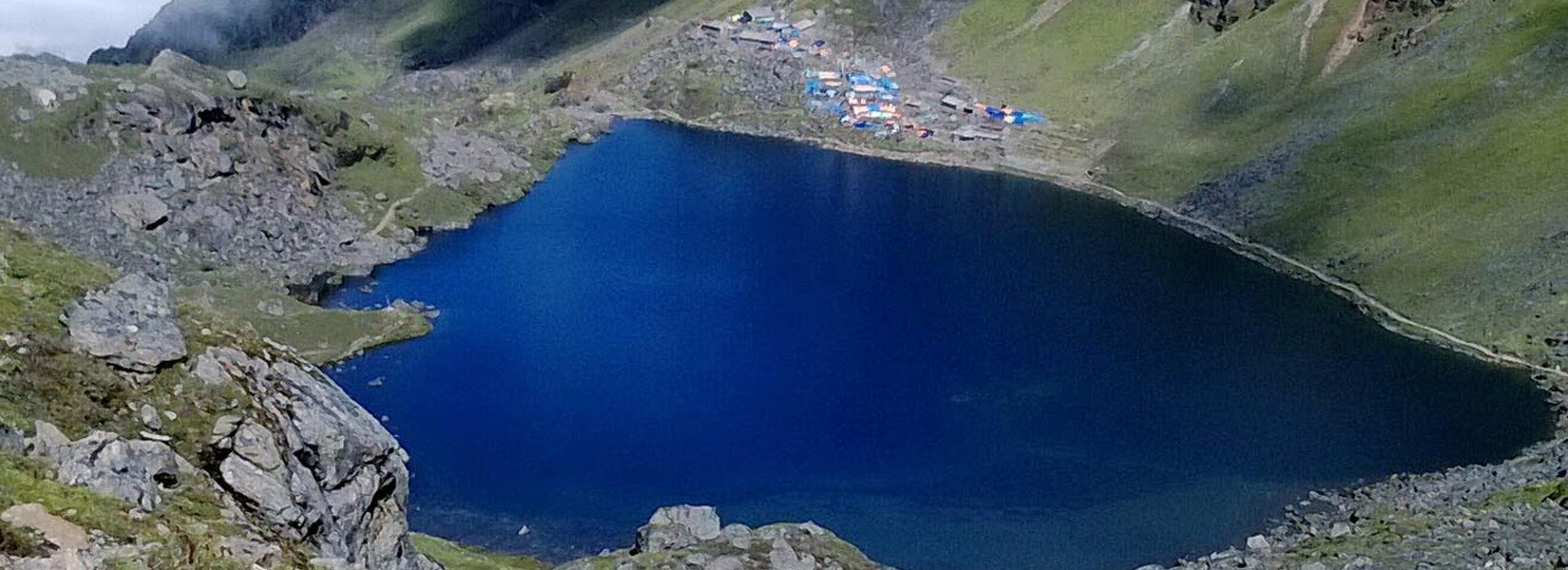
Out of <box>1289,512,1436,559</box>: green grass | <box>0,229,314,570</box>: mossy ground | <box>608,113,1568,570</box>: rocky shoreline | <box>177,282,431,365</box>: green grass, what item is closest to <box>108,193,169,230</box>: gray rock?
<box>177,282,431,365</box>: green grass

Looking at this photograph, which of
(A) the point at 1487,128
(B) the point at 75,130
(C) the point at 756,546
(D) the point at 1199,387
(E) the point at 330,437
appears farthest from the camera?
(A) the point at 1487,128

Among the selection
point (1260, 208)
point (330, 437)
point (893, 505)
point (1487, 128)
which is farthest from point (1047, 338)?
point (330, 437)

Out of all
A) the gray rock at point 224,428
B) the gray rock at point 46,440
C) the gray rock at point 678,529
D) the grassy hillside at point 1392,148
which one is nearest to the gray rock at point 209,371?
the gray rock at point 224,428

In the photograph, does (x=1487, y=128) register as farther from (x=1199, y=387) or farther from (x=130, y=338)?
(x=130, y=338)

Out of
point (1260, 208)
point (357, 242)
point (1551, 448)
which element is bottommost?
point (1551, 448)

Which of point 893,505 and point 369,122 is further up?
point 369,122

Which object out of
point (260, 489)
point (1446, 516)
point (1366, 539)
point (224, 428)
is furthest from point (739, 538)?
point (1446, 516)

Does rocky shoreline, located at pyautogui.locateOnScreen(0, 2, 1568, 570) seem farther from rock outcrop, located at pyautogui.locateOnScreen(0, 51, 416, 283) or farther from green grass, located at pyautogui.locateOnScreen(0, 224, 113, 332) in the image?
green grass, located at pyautogui.locateOnScreen(0, 224, 113, 332)
